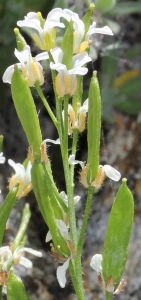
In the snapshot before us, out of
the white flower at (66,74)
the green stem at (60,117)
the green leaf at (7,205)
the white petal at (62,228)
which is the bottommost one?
the white petal at (62,228)

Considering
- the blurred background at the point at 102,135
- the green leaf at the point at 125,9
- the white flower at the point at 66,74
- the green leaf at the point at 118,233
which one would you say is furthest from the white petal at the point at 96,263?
the green leaf at the point at 125,9

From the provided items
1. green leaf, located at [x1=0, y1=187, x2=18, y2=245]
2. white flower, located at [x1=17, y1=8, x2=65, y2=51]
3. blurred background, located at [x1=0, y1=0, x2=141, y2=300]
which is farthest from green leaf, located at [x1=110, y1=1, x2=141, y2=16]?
green leaf, located at [x1=0, y1=187, x2=18, y2=245]

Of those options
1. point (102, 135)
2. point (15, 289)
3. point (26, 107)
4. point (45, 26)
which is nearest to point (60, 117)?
point (26, 107)

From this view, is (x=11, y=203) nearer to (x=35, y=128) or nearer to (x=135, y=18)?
(x=35, y=128)

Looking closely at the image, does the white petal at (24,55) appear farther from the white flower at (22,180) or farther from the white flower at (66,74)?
the white flower at (22,180)

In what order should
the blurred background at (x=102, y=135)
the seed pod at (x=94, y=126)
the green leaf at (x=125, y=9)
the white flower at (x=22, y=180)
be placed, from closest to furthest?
the seed pod at (x=94, y=126) → the white flower at (x=22, y=180) → the blurred background at (x=102, y=135) → the green leaf at (x=125, y=9)

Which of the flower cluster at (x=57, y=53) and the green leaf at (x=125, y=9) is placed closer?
the flower cluster at (x=57, y=53)
